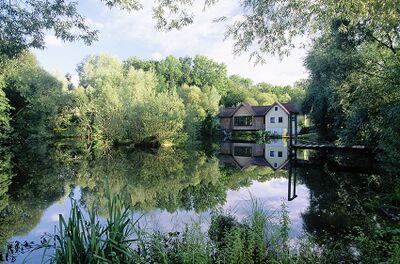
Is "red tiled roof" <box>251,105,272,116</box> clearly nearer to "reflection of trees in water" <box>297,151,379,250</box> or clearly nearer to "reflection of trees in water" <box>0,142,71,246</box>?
"reflection of trees in water" <box>297,151,379,250</box>

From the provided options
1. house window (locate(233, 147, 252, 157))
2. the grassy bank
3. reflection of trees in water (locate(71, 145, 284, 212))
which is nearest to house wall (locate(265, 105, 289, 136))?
house window (locate(233, 147, 252, 157))

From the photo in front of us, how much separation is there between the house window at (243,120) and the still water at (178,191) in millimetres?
31842

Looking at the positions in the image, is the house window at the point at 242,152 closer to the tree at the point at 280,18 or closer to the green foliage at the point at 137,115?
the green foliage at the point at 137,115

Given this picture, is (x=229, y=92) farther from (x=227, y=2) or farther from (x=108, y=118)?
(x=227, y=2)

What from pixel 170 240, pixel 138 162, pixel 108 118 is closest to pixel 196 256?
pixel 170 240

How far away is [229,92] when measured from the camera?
252 ft

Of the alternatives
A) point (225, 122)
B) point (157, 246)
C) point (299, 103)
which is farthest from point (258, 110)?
point (157, 246)

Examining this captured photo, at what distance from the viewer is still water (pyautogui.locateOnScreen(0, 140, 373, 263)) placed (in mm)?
8375

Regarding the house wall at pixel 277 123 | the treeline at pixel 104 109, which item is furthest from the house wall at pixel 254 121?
the treeline at pixel 104 109

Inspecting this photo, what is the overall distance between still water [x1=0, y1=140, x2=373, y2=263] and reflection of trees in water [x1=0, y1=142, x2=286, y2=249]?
0.03 meters

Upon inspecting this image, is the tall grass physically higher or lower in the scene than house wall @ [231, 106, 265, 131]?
lower

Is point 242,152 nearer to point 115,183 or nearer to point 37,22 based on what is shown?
point 115,183

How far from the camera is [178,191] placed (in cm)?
1266

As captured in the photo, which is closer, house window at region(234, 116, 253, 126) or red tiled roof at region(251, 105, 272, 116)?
red tiled roof at region(251, 105, 272, 116)
